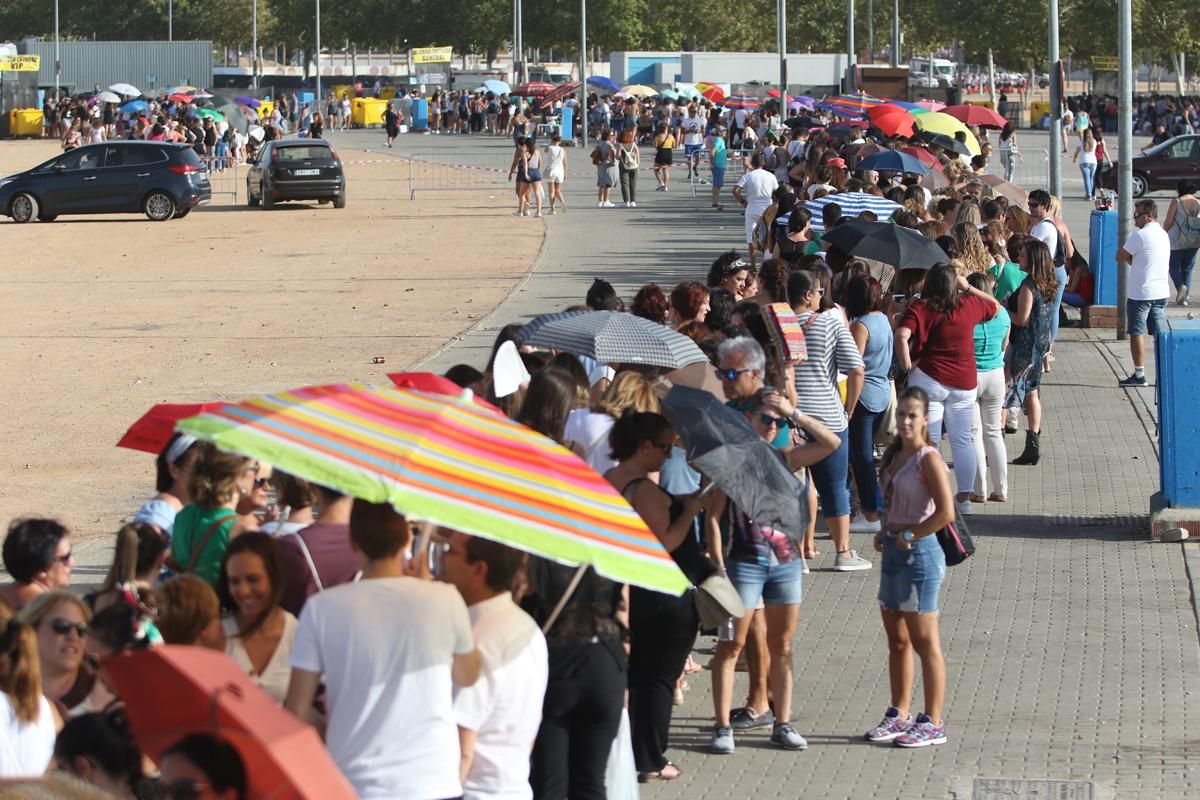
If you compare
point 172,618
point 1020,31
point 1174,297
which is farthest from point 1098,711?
point 1020,31

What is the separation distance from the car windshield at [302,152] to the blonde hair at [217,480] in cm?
3281

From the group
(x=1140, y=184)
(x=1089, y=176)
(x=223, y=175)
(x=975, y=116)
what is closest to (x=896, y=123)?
(x=975, y=116)

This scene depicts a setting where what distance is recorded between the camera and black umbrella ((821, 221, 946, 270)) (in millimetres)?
12164

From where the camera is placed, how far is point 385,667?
4.73 meters

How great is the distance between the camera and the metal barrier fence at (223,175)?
4558 cm

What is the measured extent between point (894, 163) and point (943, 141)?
709 cm

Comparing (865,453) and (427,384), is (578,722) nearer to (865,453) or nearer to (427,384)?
(427,384)

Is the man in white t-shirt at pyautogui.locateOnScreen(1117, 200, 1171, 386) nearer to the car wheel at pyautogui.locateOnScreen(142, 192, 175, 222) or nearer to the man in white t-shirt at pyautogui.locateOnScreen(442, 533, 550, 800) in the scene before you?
the man in white t-shirt at pyautogui.locateOnScreen(442, 533, 550, 800)

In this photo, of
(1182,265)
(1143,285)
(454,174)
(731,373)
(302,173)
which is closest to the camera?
(731,373)

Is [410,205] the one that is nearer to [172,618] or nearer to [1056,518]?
[1056,518]

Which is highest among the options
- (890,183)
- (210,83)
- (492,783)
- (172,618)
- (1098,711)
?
(210,83)

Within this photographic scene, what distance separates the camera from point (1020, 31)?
80688mm

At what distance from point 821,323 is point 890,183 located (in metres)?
9.20

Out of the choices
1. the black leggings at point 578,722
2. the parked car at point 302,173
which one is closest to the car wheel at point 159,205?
the parked car at point 302,173
